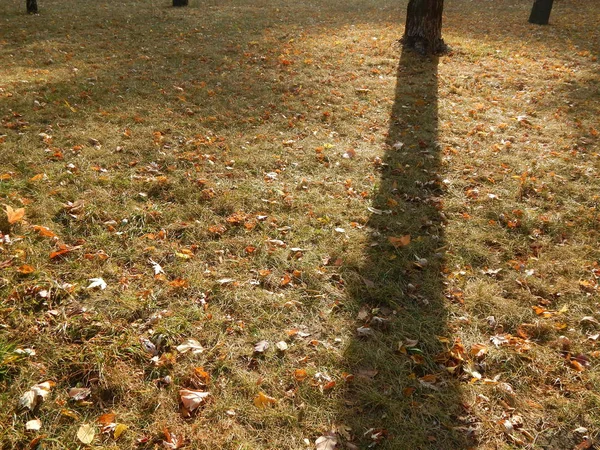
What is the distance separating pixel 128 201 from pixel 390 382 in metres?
3.25

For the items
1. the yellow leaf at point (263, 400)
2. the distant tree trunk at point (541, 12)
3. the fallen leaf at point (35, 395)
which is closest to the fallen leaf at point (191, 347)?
the yellow leaf at point (263, 400)

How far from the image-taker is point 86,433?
7.64 ft

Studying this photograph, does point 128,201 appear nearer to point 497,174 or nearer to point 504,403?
point 504,403

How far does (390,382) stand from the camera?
2.82 metres

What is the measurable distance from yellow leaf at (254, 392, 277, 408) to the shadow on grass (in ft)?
1.56

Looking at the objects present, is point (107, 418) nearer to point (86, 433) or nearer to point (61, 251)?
point (86, 433)

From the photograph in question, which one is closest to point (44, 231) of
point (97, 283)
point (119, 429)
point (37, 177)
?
point (97, 283)

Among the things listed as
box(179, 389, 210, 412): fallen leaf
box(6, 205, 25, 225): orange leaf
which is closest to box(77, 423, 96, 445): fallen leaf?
box(179, 389, 210, 412): fallen leaf

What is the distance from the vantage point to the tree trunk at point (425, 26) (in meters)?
8.96

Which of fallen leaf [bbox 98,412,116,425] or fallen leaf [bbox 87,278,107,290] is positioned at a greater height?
fallen leaf [bbox 87,278,107,290]

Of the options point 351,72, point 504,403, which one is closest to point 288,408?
point 504,403

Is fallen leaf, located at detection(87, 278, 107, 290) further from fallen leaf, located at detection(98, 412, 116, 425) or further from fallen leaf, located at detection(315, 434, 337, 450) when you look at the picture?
fallen leaf, located at detection(315, 434, 337, 450)

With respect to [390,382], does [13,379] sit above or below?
above

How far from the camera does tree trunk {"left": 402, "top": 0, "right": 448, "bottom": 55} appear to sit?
8961mm
